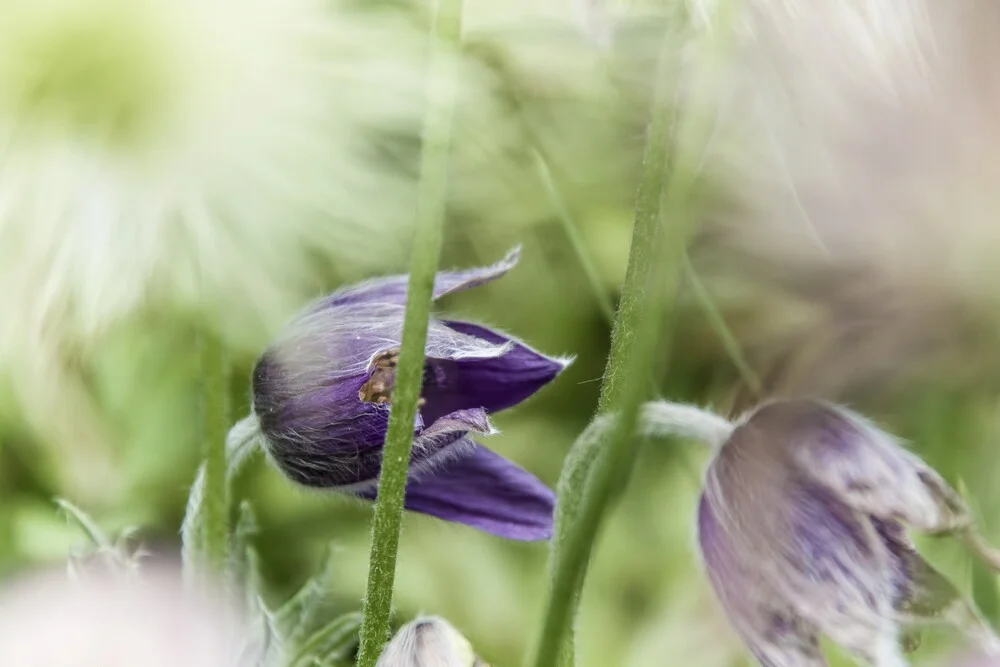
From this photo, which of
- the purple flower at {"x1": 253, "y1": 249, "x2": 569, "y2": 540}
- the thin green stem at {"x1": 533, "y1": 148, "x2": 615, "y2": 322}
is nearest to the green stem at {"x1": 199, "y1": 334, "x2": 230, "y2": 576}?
the purple flower at {"x1": 253, "y1": 249, "x2": 569, "y2": 540}

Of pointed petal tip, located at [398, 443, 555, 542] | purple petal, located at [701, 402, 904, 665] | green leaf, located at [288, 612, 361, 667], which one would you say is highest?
purple petal, located at [701, 402, 904, 665]

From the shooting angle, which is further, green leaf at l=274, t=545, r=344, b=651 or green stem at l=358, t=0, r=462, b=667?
green leaf at l=274, t=545, r=344, b=651

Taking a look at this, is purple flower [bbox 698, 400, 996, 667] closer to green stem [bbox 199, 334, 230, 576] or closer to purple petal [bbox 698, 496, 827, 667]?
purple petal [bbox 698, 496, 827, 667]

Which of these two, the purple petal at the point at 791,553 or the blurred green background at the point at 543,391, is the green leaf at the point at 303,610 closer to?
the blurred green background at the point at 543,391

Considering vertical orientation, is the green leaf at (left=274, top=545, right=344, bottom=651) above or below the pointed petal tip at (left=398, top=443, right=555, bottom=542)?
below

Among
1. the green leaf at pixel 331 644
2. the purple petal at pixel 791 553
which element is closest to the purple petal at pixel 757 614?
the purple petal at pixel 791 553

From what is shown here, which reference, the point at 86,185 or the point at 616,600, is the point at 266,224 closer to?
the point at 86,185
